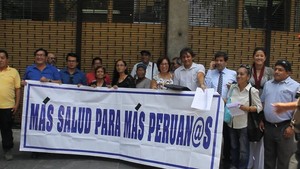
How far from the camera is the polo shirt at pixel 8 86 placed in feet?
21.1

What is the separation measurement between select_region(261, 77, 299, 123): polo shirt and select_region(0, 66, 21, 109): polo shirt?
3.79m

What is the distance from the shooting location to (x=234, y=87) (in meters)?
5.94

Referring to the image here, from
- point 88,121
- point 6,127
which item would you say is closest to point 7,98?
point 6,127

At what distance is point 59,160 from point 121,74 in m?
1.65

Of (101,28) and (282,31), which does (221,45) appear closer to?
(282,31)

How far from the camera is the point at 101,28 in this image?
8.86 m

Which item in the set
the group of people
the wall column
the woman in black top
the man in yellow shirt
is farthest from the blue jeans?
the man in yellow shirt

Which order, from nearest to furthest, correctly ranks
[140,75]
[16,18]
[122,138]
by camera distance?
[122,138], [140,75], [16,18]

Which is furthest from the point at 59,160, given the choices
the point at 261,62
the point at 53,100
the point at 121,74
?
the point at 261,62

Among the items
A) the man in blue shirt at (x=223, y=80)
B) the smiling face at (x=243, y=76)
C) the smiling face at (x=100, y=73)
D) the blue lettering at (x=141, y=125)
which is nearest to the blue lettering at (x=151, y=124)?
the blue lettering at (x=141, y=125)

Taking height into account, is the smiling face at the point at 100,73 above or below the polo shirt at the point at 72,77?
above

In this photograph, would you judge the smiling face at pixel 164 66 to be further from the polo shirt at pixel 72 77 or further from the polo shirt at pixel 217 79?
the polo shirt at pixel 72 77

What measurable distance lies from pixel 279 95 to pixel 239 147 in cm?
96

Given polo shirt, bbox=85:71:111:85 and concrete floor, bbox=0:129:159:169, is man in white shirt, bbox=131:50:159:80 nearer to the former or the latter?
polo shirt, bbox=85:71:111:85
